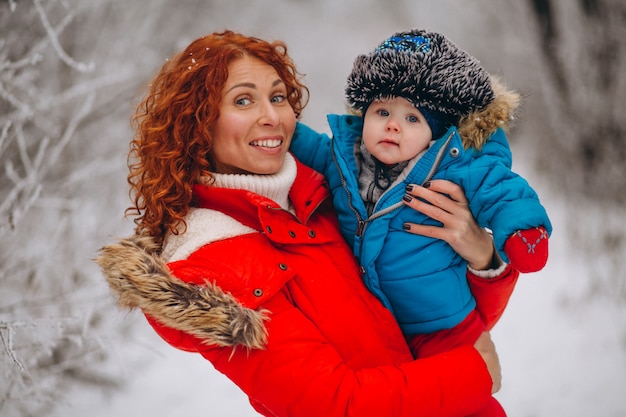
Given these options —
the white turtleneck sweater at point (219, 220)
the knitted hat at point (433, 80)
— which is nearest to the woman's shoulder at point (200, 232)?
the white turtleneck sweater at point (219, 220)

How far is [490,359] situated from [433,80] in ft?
3.07

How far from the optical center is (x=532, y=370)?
419 centimetres

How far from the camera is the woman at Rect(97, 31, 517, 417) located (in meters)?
1.47

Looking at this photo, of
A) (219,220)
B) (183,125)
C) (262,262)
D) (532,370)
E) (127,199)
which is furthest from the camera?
(127,199)

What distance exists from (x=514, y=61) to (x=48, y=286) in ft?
18.1

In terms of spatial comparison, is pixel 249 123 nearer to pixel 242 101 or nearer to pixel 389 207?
pixel 242 101

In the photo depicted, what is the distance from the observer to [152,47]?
16.4 ft

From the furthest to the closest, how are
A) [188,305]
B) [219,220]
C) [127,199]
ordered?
[127,199]
[219,220]
[188,305]

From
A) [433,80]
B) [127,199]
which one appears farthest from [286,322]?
[127,199]

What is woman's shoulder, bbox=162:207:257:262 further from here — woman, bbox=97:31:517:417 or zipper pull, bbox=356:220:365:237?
zipper pull, bbox=356:220:365:237

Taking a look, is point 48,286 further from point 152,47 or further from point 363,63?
point 363,63

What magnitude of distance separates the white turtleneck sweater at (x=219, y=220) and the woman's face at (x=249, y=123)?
5cm

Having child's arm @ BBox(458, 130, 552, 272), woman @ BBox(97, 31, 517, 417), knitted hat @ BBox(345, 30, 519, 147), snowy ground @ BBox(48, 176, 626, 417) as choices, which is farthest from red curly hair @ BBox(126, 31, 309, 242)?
snowy ground @ BBox(48, 176, 626, 417)

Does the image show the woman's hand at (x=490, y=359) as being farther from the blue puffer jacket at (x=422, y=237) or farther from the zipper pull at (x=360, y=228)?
the zipper pull at (x=360, y=228)
